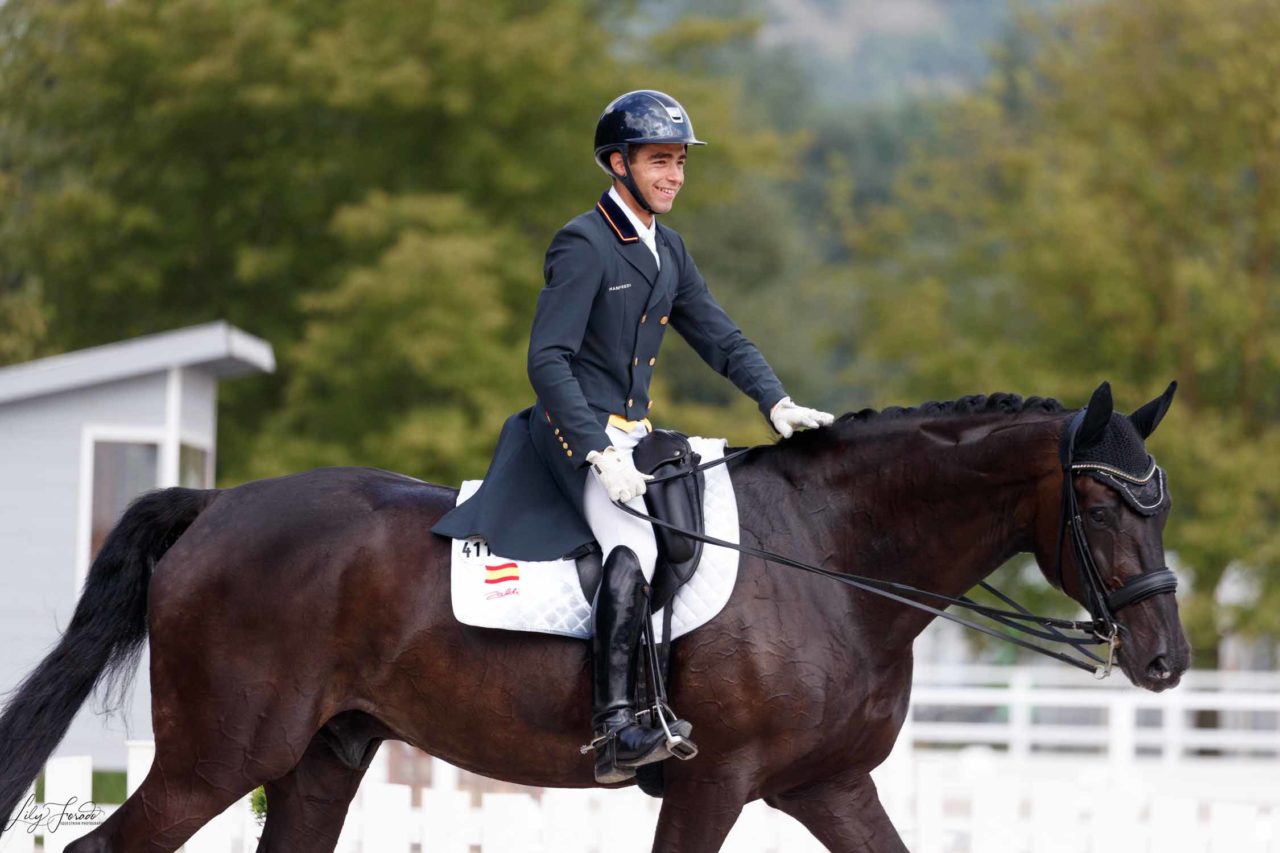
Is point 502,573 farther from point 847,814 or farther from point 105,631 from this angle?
point 105,631

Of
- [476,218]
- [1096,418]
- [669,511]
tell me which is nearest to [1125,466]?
[1096,418]

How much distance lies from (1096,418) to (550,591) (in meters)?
1.86

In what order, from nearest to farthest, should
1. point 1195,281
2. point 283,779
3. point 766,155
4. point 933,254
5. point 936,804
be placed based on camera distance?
1. point 283,779
2. point 936,804
3. point 1195,281
4. point 766,155
5. point 933,254

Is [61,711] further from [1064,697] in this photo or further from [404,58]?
[404,58]

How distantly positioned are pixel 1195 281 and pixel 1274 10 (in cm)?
359

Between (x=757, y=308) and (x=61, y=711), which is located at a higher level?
(x=757, y=308)

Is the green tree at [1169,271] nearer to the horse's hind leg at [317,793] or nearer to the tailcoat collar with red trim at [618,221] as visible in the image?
the tailcoat collar with red trim at [618,221]

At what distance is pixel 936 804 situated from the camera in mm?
8031

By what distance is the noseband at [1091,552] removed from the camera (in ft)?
16.5

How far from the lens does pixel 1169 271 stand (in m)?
20.5

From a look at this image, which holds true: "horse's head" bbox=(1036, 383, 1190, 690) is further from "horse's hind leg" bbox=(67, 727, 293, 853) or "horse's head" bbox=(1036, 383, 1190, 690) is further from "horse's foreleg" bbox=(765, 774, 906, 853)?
"horse's hind leg" bbox=(67, 727, 293, 853)

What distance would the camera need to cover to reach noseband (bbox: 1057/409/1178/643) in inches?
198

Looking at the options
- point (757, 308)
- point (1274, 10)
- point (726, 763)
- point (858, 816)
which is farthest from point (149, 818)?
point (757, 308)

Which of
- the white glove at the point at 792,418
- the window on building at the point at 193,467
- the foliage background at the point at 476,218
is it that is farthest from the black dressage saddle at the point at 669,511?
the foliage background at the point at 476,218
